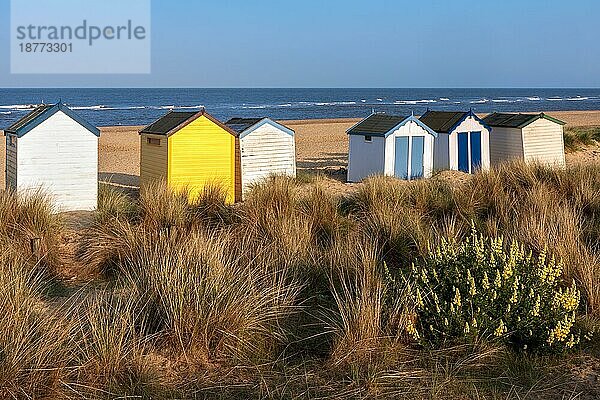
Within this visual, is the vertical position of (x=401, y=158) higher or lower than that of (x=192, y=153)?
higher

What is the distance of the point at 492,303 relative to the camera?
232 inches

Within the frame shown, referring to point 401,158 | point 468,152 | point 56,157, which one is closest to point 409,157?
point 401,158

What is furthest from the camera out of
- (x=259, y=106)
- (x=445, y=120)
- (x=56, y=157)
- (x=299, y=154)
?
(x=259, y=106)

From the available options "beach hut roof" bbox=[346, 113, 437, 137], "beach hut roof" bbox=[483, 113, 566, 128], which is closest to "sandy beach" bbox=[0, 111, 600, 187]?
"beach hut roof" bbox=[346, 113, 437, 137]

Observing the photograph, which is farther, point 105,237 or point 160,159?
point 160,159

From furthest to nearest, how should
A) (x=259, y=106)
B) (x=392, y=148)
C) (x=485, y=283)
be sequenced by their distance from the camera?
1. (x=259, y=106)
2. (x=392, y=148)
3. (x=485, y=283)

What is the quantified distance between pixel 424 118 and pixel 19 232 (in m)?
11.7

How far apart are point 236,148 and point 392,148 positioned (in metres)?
4.06

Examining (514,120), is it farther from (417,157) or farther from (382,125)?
(382,125)

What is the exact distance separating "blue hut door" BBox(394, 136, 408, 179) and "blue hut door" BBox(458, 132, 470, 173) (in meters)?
1.58

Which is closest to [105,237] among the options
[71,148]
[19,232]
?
[19,232]

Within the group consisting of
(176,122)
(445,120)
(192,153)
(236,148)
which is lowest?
(192,153)

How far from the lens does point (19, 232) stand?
8.38m

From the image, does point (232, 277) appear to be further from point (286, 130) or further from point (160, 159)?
point (286, 130)
